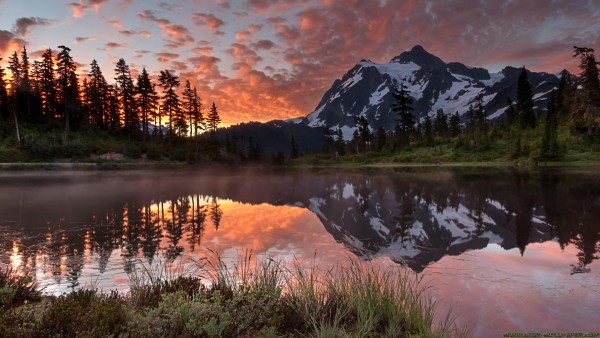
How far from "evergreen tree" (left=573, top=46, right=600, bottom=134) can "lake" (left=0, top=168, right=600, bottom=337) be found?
5462 centimetres

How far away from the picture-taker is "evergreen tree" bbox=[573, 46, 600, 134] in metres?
68.2

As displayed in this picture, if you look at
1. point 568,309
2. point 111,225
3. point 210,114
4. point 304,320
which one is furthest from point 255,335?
point 210,114

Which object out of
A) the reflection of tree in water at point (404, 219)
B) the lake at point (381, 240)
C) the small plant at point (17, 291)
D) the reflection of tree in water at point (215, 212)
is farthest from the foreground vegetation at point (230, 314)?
the reflection of tree in water at point (215, 212)

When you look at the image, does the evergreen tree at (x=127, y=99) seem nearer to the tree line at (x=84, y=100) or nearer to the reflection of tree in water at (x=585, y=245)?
the tree line at (x=84, y=100)

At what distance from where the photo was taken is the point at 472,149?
257 feet

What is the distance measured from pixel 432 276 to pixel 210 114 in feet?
349

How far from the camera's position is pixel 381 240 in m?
14.0

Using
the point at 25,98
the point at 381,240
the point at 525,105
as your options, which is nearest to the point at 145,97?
the point at 25,98

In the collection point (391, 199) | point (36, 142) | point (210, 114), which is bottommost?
point (391, 199)

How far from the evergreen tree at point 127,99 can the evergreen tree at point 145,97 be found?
1604 mm

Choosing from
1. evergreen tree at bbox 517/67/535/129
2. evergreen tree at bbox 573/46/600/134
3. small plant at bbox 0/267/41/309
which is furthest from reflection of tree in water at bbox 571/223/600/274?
evergreen tree at bbox 517/67/535/129

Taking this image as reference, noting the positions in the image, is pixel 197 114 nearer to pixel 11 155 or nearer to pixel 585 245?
pixel 11 155

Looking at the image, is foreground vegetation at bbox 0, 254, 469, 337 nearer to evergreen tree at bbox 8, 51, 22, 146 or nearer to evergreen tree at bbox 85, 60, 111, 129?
evergreen tree at bbox 8, 51, 22, 146

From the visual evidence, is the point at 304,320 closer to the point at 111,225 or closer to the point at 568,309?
the point at 568,309
